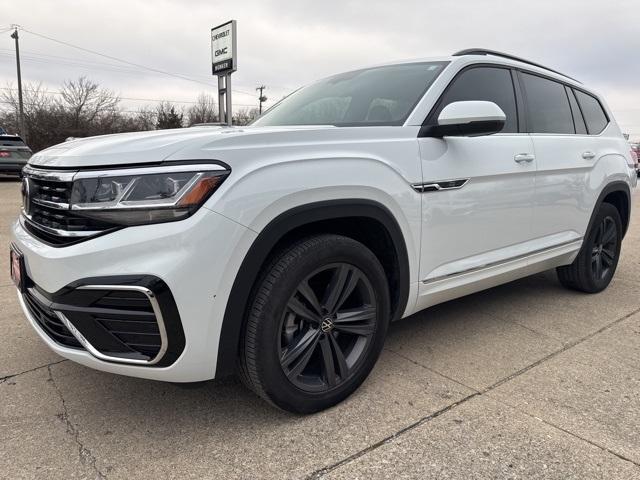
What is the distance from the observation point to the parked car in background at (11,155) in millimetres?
15258

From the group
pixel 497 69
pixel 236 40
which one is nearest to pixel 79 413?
pixel 497 69

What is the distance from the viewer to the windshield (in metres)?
3.00

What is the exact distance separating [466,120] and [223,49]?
12.5m

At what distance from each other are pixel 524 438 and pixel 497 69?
2359 millimetres

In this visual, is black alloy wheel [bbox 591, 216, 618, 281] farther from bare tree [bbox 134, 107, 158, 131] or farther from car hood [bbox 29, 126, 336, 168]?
bare tree [bbox 134, 107, 158, 131]

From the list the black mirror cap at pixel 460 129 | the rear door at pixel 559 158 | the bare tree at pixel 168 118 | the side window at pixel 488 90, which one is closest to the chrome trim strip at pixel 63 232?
the black mirror cap at pixel 460 129

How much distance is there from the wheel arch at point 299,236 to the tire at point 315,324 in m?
0.08

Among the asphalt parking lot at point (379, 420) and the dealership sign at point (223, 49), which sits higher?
the dealership sign at point (223, 49)

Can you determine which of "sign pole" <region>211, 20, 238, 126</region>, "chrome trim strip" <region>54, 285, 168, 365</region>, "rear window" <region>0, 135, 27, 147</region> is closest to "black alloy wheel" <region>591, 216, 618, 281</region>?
"chrome trim strip" <region>54, 285, 168, 365</region>

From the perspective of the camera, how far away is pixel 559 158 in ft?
12.2

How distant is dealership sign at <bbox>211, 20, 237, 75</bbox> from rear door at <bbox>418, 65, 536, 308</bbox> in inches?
436

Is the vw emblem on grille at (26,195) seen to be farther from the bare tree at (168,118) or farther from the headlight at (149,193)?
the bare tree at (168,118)

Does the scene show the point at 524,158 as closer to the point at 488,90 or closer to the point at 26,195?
the point at 488,90

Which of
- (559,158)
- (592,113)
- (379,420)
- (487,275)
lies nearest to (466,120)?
(487,275)
